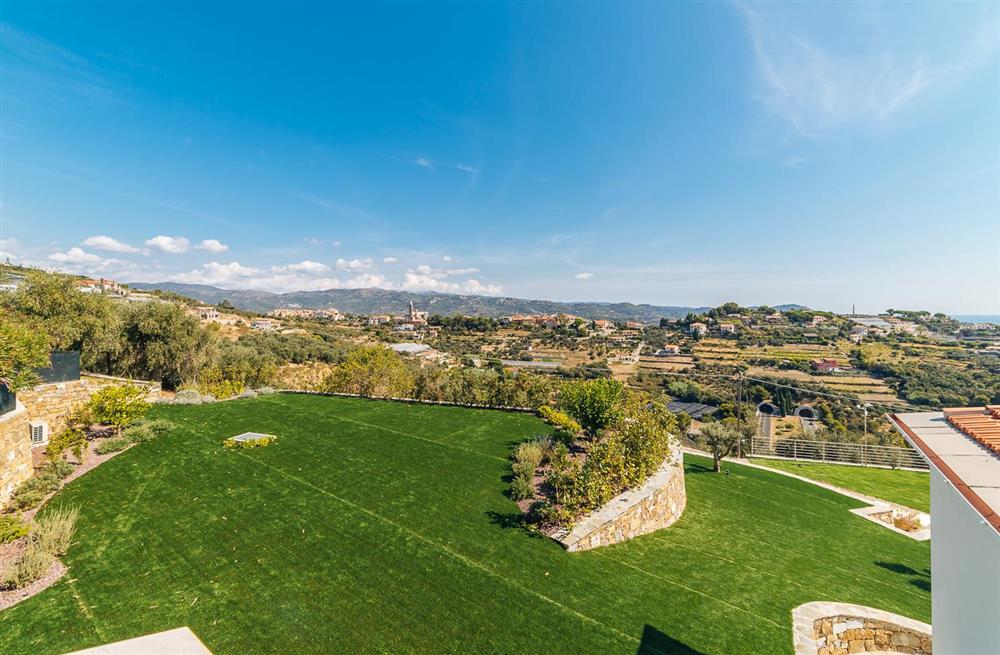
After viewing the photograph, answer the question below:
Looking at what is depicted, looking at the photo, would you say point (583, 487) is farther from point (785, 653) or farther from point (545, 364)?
point (545, 364)

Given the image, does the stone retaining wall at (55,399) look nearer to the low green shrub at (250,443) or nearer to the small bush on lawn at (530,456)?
the low green shrub at (250,443)

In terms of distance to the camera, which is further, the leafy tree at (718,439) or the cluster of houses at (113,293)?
the cluster of houses at (113,293)

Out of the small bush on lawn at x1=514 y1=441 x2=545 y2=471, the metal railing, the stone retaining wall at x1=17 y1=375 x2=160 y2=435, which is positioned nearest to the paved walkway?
the small bush on lawn at x1=514 y1=441 x2=545 y2=471

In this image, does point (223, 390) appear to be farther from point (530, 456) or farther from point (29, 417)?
point (530, 456)

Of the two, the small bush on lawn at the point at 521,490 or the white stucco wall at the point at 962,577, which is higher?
the white stucco wall at the point at 962,577

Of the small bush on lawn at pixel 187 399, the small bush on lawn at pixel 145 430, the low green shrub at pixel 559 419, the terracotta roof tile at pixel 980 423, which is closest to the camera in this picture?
the terracotta roof tile at pixel 980 423

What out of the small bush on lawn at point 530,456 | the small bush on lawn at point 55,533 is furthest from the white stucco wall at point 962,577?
the small bush on lawn at point 55,533

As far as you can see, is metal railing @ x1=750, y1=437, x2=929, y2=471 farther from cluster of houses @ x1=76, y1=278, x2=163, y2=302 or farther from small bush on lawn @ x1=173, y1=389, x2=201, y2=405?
cluster of houses @ x1=76, y1=278, x2=163, y2=302
